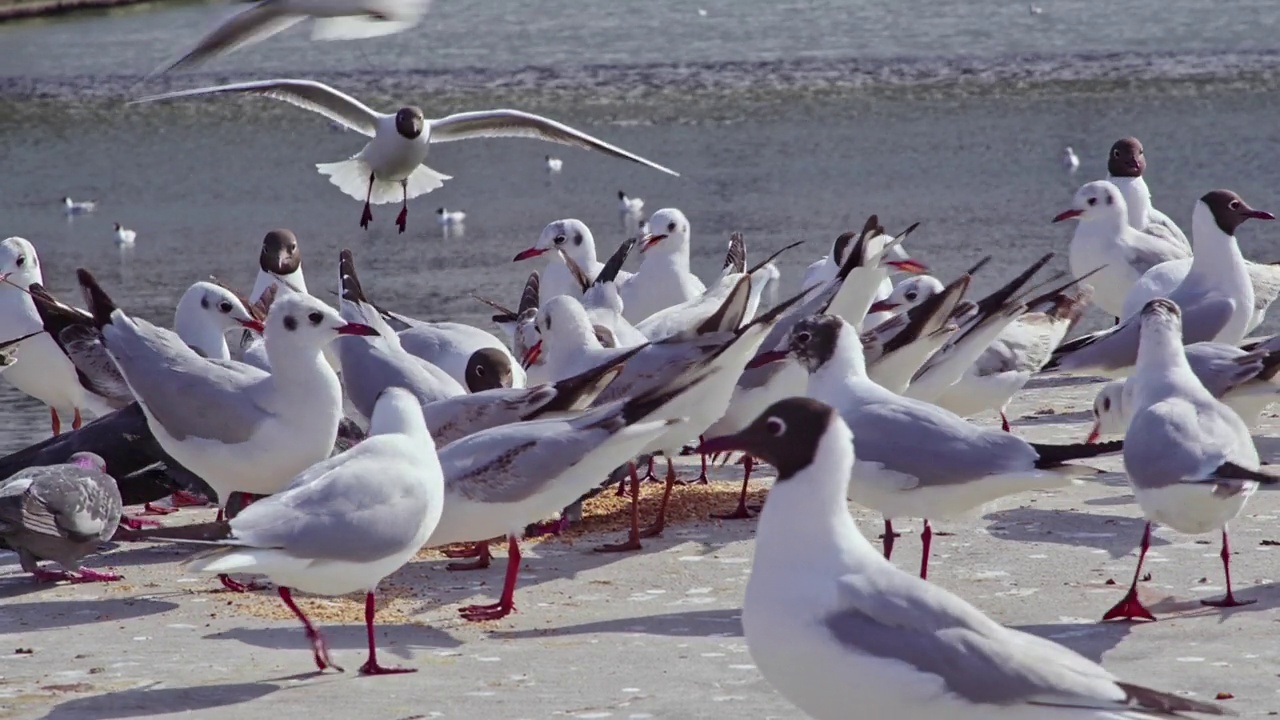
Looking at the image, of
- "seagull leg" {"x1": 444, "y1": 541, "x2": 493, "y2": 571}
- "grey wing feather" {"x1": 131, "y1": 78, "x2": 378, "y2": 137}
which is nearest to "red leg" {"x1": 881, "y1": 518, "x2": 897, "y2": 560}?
"seagull leg" {"x1": 444, "y1": 541, "x2": 493, "y2": 571}

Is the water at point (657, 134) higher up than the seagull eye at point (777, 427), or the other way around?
the seagull eye at point (777, 427)

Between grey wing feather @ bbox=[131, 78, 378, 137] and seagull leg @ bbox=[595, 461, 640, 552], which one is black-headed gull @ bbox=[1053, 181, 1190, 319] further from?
seagull leg @ bbox=[595, 461, 640, 552]

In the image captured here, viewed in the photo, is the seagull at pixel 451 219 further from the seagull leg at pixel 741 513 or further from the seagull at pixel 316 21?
the seagull leg at pixel 741 513

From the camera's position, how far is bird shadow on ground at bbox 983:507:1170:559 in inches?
292

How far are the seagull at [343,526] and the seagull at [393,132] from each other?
6.11 m

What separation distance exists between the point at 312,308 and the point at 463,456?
42.4 inches

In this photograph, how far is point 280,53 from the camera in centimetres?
3906

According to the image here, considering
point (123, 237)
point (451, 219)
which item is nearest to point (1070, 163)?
point (451, 219)

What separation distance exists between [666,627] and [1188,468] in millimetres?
1760

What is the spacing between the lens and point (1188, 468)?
20.2 feet

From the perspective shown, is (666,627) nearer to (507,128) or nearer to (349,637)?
(349,637)

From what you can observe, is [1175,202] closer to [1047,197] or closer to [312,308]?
[1047,197]

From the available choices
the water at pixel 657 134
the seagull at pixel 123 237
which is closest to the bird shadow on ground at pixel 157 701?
the water at pixel 657 134

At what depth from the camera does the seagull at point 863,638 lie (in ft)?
14.4
